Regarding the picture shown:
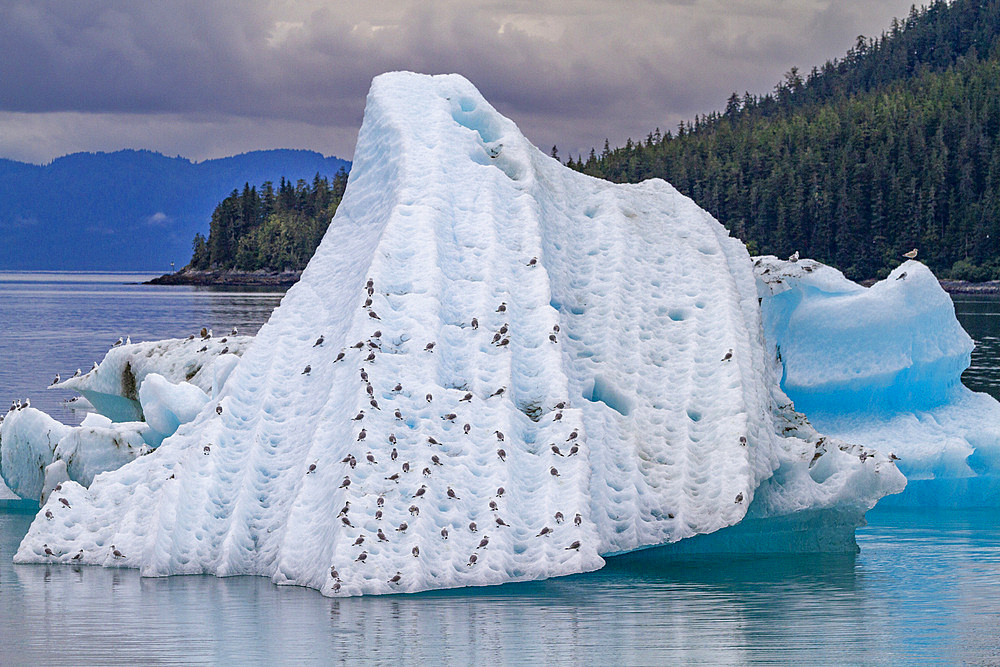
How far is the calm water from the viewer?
9.31m

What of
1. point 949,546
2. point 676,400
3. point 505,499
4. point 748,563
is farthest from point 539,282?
point 949,546

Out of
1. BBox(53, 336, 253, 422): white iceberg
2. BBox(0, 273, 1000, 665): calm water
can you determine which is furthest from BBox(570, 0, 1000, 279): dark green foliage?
BBox(0, 273, 1000, 665): calm water

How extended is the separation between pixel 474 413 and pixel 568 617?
2.66m

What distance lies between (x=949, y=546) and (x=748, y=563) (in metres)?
3.15

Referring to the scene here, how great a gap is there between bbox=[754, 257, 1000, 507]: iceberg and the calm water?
375cm

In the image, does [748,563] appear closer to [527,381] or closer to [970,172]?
[527,381]

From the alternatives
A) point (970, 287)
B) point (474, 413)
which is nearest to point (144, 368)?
point (474, 413)

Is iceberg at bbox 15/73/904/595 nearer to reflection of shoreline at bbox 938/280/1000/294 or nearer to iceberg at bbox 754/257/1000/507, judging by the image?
iceberg at bbox 754/257/1000/507

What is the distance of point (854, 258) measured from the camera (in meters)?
164

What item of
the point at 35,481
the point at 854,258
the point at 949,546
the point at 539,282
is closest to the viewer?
the point at 539,282

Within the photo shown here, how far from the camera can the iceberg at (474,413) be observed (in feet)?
37.0

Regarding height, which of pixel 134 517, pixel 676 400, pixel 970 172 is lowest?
pixel 134 517

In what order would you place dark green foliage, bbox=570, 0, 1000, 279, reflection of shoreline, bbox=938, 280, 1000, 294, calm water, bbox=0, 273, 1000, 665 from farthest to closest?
dark green foliage, bbox=570, 0, 1000, 279, reflection of shoreline, bbox=938, 280, 1000, 294, calm water, bbox=0, 273, 1000, 665

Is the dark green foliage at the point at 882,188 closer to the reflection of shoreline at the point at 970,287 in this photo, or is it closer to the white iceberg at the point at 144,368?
the reflection of shoreline at the point at 970,287
